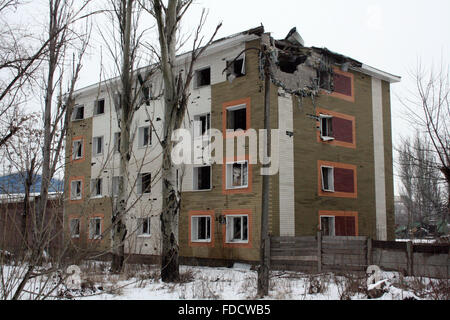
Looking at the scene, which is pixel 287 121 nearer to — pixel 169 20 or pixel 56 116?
pixel 169 20

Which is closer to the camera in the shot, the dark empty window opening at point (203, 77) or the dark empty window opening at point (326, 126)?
the dark empty window opening at point (326, 126)

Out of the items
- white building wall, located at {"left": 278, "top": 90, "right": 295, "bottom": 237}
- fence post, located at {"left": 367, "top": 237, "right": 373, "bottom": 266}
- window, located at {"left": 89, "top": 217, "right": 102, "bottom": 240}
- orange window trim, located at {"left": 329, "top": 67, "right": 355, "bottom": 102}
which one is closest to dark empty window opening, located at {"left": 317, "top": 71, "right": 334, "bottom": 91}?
orange window trim, located at {"left": 329, "top": 67, "right": 355, "bottom": 102}

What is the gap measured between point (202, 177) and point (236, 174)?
2.52 m

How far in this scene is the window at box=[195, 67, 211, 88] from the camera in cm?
2325

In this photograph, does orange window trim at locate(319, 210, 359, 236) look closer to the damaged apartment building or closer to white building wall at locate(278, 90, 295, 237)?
the damaged apartment building

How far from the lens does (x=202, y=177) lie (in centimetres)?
2262

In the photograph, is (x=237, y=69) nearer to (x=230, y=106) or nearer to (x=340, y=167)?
(x=230, y=106)

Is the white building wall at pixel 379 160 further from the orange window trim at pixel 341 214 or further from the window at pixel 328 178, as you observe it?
the window at pixel 328 178

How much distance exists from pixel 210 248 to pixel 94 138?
486 inches

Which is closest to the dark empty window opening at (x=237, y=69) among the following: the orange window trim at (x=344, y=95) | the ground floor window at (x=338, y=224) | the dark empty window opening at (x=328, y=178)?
the orange window trim at (x=344, y=95)

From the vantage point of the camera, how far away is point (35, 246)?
3186 mm

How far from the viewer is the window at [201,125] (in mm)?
22109

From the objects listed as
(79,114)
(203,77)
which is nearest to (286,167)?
(203,77)

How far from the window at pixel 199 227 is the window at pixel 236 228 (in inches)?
59.3
